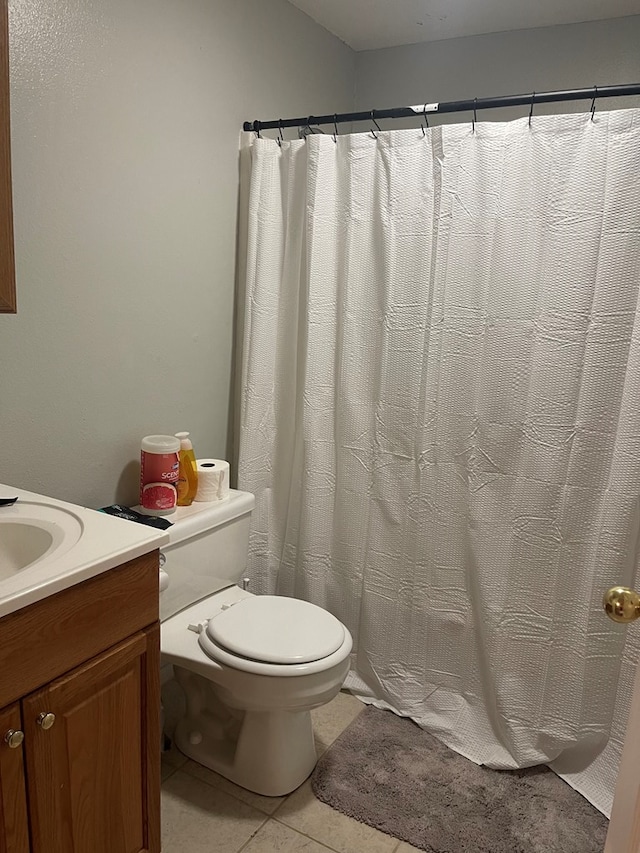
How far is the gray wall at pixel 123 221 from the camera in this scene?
1479mm

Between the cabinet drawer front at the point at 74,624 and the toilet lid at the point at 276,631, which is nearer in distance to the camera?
the cabinet drawer front at the point at 74,624

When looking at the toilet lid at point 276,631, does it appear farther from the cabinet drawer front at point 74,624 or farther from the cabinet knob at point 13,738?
the cabinet knob at point 13,738

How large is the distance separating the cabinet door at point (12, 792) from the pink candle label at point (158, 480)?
2.48 ft

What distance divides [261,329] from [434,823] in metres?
1.47

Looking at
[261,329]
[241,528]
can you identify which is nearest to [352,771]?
[241,528]

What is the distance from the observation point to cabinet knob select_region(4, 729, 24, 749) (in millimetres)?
1012

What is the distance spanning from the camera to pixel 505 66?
233 cm

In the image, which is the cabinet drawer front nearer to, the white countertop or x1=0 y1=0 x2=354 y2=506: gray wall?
the white countertop

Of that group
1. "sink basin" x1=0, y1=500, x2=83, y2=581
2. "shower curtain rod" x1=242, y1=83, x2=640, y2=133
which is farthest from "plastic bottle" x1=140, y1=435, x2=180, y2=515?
"shower curtain rod" x1=242, y1=83, x2=640, y2=133

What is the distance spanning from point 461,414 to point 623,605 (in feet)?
3.54

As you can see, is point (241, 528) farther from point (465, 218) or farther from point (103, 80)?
point (103, 80)

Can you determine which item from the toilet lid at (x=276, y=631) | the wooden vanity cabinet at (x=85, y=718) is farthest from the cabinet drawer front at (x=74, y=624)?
the toilet lid at (x=276, y=631)

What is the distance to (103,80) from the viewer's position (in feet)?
5.18

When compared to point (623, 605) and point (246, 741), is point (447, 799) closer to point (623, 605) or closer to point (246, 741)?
point (246, 741)
